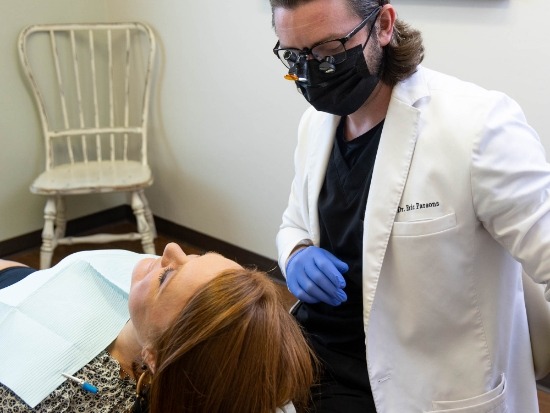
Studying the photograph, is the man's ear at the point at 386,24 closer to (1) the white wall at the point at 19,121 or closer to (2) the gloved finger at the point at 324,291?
(2) the gloved finger at the point at 324,291

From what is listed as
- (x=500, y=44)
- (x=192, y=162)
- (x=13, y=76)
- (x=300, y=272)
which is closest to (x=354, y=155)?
(x=300, y=272)

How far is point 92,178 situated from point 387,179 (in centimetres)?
179

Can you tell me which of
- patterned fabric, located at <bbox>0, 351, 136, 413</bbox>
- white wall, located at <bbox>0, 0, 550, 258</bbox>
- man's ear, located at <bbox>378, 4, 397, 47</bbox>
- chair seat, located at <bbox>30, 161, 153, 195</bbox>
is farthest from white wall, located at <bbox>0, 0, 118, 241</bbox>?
man's ear, located at <bbox>378, 4, 397, 47</bbox>

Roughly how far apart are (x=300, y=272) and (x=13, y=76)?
2022 mm

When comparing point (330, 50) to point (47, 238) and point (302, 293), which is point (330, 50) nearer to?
point (302, 293)

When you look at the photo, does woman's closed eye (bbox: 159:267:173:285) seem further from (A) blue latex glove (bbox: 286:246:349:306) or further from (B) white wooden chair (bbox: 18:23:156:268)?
(B) white wooden chair (bbox: 18:23:156:268)

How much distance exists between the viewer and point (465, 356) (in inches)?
49.8

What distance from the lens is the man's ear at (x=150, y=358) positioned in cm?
118

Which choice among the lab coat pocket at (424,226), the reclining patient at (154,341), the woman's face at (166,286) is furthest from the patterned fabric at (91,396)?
the lab coat pocket at (424,226)

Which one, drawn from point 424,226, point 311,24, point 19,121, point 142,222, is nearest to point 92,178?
point 142,222

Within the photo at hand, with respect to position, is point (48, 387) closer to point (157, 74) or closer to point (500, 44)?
point (500, 44)

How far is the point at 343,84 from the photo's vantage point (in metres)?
1.28

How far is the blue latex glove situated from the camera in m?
1.33

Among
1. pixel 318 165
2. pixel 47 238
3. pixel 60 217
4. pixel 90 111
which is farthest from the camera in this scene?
pixel 90 111
